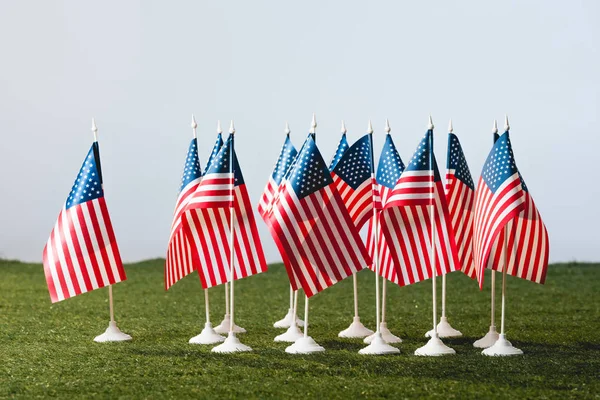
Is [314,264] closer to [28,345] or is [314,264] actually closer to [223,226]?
[223,226]

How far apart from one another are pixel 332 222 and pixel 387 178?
2319 millimetres

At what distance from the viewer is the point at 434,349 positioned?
14.8 m

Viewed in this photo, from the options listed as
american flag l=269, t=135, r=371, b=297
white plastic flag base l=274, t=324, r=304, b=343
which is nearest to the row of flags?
american flag l=269, t=135, r=371, b=297

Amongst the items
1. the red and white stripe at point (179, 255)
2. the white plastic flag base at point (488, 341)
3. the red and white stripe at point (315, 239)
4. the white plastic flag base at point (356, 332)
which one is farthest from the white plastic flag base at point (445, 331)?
the red and white stripe at point (179, 255)

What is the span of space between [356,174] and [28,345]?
19.4ft

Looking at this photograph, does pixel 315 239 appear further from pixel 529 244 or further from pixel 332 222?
pixel 529 244

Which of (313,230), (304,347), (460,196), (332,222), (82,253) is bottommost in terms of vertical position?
(304,347)

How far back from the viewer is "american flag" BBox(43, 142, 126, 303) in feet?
51.0

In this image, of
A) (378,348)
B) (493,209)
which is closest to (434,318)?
(378,348)

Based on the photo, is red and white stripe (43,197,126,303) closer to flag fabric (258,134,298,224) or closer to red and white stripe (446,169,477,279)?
flag fabric (258,134,298,224)

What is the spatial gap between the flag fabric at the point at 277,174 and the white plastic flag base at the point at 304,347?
2416 millimetres

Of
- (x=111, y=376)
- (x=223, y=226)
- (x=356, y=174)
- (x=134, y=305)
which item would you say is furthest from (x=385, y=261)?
(x=134, y=305)

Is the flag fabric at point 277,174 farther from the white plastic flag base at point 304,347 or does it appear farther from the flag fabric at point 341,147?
the white plastic flag base at point 304,347

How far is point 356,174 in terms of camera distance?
53.5ft
